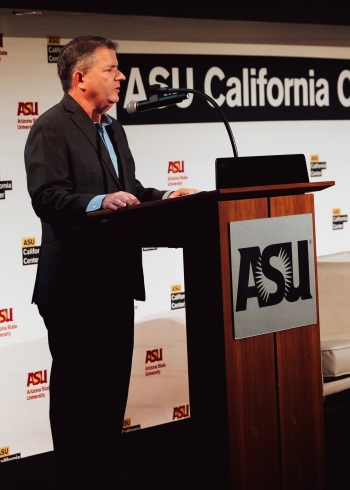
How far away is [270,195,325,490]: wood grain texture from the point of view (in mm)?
2371

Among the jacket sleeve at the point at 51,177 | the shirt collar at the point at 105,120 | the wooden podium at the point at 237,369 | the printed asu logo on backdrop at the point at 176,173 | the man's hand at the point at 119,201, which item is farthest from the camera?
the printed asu logo on backdrop at the point at 176,173

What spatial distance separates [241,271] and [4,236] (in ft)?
6.71

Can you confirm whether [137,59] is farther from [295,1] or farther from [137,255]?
[137,255]

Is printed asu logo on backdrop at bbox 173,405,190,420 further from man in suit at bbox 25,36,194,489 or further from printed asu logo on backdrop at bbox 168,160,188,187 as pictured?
man in suit at bbox 25,36,194,489

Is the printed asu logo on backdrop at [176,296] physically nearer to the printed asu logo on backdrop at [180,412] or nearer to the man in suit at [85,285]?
the printed asu logo on backdrop at [180,412]

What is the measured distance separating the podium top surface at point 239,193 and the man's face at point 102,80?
2.47 feet

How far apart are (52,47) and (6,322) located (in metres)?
1.49

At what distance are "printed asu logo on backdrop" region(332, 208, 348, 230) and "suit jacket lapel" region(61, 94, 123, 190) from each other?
253 centimetres

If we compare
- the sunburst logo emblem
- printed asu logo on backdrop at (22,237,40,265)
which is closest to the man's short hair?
the sunburst logo emblem

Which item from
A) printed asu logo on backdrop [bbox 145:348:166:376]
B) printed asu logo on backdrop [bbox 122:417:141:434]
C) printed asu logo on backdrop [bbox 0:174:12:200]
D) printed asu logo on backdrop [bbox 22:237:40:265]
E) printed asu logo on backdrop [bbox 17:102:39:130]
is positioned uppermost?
printed asu logo on backdrop [bbox 17:102:39:130]

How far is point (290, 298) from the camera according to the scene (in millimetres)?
2377

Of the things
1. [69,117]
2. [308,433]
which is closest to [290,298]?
[308,433]

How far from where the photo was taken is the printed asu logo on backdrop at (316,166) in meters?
5.05

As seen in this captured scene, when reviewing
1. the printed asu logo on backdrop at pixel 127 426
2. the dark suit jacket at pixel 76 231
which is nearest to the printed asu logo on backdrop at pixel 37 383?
the printed asu logo on backdrop at pixel 127 426
